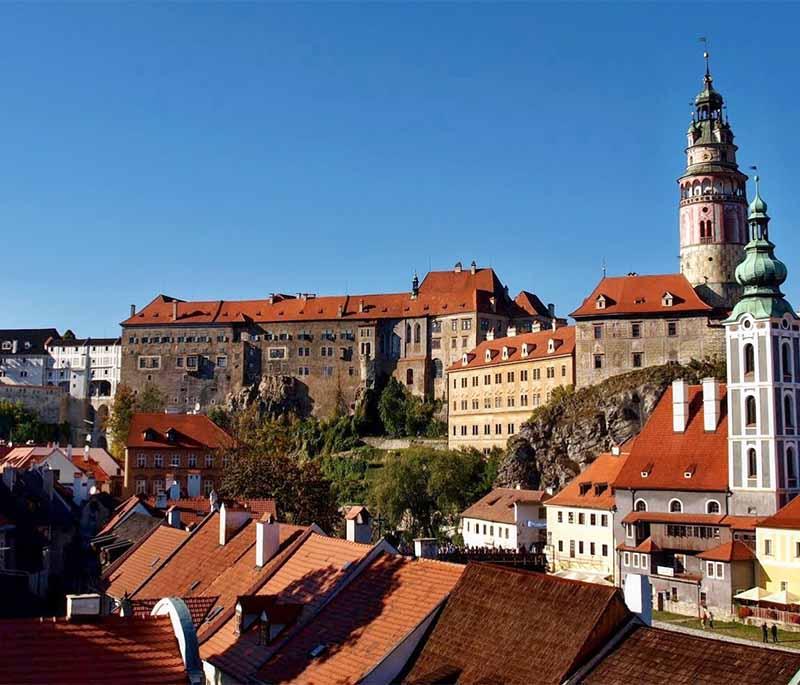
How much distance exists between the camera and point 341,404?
11369 centimetres

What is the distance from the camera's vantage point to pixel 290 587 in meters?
22.2

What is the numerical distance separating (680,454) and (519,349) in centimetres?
4092

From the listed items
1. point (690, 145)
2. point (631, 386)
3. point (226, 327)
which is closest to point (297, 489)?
point (631, 386)

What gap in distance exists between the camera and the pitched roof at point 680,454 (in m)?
53.7

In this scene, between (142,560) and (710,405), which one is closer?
(142,560)

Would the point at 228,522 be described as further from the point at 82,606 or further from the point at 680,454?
the point at 680,454

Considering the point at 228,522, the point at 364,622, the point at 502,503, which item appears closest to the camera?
the point at 364,622

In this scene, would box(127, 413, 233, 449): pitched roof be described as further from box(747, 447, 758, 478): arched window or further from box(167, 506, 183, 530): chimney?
box(747, 447, 758, 478): arched window

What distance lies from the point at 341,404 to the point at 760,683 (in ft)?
329

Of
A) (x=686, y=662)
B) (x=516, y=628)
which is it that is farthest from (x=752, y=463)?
(x=686, y=662)

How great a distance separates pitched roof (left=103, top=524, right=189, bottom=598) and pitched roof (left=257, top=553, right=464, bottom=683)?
11.3m

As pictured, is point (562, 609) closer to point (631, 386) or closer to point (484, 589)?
point (484, 589)

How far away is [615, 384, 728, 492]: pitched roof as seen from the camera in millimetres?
53719

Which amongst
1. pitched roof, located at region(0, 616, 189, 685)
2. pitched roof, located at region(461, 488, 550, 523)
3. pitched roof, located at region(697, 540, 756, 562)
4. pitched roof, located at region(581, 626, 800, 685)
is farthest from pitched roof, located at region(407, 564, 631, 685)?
pitched roof, located at region(461, 488, 550, 523)
